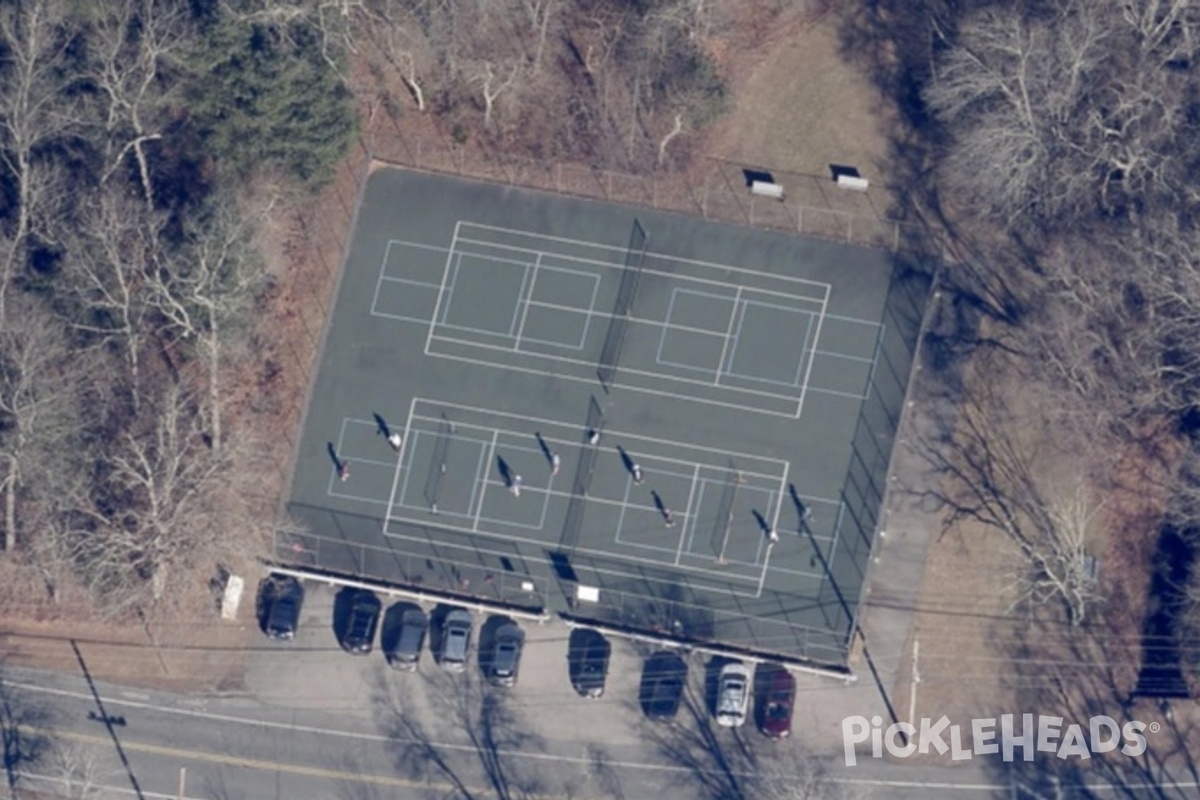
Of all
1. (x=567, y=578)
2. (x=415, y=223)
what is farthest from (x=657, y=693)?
(x=415, y=223)

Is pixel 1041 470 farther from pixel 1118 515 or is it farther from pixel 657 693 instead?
pixel 657 693

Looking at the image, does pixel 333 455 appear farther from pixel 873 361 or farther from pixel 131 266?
pixel 873 361

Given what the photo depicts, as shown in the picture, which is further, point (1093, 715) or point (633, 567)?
point (633, 567)

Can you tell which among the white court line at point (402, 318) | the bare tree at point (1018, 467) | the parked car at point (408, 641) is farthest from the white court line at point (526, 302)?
the bare tree at point (1018, 467)

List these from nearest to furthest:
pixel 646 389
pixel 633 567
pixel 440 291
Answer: pixel 633 567 → pixel 646 389 → pixel 440 291

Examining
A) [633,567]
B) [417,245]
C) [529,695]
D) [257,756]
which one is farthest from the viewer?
[417,245]

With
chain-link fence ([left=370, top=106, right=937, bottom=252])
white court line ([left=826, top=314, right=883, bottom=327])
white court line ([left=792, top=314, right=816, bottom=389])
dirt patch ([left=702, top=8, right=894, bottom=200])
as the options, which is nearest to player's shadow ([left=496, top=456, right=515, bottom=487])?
chain-link fence ([left=370, top=106, right=937, bottom=252])

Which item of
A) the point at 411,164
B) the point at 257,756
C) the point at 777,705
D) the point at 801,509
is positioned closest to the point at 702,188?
the point at 411,164

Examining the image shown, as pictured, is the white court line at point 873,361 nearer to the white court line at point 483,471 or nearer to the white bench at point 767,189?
the white bench at point 767,189

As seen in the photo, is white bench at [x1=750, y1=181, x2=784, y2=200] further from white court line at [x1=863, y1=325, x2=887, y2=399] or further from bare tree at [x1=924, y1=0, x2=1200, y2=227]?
bare tree at [x1=924, y1=0, x2=1200, y2=227]
